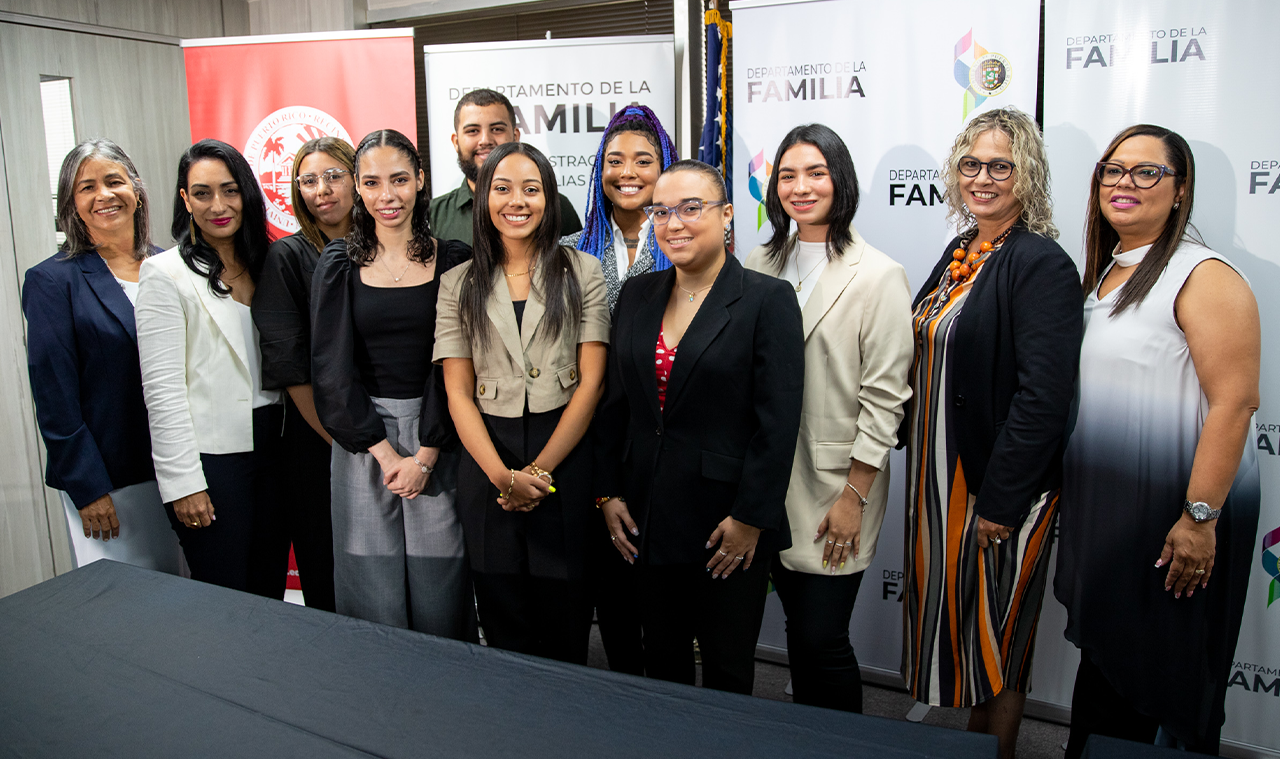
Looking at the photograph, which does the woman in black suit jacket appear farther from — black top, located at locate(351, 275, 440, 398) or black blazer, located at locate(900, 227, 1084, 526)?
black top, located at locate(351, 275, 440, 398)

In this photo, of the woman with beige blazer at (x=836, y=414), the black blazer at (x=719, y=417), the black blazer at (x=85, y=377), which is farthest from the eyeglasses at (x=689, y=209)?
the black blazer at (x=85, y=377)

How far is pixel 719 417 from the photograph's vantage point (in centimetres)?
189

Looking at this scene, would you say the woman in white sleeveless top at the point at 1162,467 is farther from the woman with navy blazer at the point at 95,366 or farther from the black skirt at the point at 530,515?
the woman with navy blazer at the point at 95,366

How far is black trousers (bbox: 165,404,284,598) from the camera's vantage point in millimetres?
2391

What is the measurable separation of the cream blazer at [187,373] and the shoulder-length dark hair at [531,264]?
809mm

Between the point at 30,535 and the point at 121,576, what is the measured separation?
2.32m

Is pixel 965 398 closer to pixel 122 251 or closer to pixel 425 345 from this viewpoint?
pixel 425 345

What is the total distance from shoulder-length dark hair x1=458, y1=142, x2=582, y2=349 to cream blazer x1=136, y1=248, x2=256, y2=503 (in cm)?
81

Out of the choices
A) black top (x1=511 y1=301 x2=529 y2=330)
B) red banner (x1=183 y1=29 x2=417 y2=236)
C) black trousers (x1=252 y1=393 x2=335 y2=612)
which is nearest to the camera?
black top (x1=511 y1=301 x2=529 y2=330)

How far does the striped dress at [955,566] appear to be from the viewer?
6.49ft

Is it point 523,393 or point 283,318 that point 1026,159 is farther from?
point 283,318

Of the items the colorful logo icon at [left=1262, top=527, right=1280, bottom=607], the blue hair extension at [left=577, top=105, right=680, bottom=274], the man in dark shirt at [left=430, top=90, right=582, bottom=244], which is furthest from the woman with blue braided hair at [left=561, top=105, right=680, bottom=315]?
the colorful logo icon at [left=1262, top=527, right=1280, bottom=607]

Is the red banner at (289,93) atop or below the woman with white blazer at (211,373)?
atop

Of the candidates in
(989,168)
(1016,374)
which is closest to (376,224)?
(989,168)
